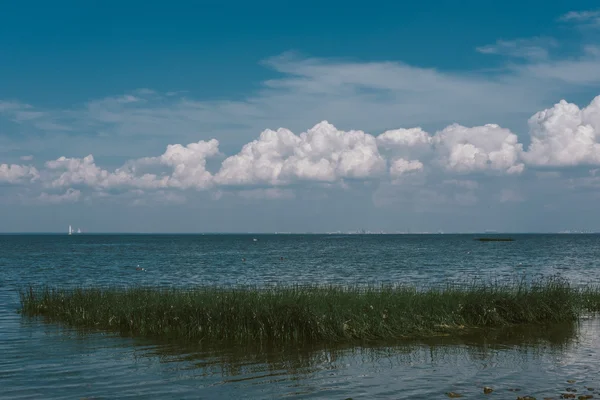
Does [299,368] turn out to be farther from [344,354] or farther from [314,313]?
[314,313]

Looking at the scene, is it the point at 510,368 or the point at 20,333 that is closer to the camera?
the point at 510,368

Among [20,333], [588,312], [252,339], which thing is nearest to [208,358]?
[252,339]

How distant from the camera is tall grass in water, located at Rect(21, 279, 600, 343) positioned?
21109 millimetres

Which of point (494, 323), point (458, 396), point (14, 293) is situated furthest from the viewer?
point (14, 293)

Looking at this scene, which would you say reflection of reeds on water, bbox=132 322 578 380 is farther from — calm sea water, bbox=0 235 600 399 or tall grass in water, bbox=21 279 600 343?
tall grass in water, bbox=21 279 600 343

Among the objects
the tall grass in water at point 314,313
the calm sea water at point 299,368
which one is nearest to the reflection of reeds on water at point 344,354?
the calm sea water at point 299,368

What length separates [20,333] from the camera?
80.3ft

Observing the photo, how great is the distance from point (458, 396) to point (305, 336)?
7464 millimetres

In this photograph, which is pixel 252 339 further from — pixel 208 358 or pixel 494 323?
pixel 494 323

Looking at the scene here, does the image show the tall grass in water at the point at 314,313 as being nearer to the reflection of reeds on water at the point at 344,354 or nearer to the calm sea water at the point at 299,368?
the reflection of reeds on water at the point at 344,354

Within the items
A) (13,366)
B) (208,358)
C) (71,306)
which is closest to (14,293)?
(71,306)

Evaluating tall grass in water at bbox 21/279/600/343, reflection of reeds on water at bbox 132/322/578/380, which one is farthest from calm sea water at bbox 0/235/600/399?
tall grass in water at bbox 21/279/600/343

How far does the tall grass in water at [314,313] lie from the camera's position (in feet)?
69.3

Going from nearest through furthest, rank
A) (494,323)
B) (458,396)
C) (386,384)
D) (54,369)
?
(458,396) → (386,384) → (54,369) → (494,323)
